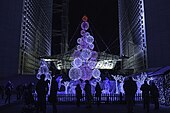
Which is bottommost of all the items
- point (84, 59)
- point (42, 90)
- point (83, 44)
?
point (42, 90)

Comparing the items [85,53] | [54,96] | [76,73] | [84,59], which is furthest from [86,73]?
[54,96]

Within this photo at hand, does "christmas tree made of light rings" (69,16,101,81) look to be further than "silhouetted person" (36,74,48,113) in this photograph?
Yes

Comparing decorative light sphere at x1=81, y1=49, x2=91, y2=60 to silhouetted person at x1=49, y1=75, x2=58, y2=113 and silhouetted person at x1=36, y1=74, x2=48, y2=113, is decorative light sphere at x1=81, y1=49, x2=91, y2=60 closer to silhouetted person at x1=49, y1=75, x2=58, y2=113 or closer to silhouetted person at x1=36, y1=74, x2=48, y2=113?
silhouetted person at x1=49, y1=75, x2=58, y2=113

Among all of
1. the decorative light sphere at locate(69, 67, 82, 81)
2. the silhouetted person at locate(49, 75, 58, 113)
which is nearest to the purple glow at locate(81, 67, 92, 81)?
the decorative light sphere at locate(69, 67, 82, 81)

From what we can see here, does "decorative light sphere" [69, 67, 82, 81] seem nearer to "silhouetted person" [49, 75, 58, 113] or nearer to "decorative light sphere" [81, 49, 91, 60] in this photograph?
"decorative light sphere" [81, 49, 91, 60]

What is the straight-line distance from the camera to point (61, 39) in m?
81.2

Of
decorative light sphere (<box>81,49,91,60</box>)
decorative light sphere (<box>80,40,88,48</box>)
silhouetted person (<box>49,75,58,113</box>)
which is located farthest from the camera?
decorative light sphere (<box>80,40,88,48</box>)

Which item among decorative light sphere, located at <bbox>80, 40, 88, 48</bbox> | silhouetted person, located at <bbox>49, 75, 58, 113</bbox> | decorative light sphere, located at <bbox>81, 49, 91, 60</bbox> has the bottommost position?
silhouetted person, located at <bbox>49, 75, 58, 113</bbox>

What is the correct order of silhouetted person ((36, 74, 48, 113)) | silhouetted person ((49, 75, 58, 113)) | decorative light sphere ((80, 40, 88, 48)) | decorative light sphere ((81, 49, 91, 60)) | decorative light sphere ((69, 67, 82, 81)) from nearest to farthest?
silhouetted person ((36, 74, 48, 113)) < silhouetted person ((49, 75, 58, 113)) < decorative light sphere ((81, 49, 91, 60)) < decorative light sphere ((69, 67, 82, 81)) < decorative light sphere ((80, 40, 88, 48))

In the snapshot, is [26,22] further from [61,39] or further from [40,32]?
[61,39]

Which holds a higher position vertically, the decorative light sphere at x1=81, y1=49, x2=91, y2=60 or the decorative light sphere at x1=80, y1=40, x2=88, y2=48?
the decorative light sphere at x1=80, y1=40, x2=88, y2=48

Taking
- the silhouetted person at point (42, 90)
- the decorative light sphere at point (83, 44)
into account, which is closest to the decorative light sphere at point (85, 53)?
the decorative light sphere at point (83, 44)

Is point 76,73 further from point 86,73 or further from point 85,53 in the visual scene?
point 85,53

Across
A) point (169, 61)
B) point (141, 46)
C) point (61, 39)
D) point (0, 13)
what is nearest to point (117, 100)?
point (169, 61)
